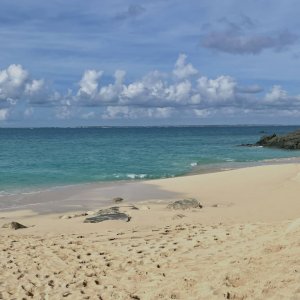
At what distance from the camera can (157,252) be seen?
10305 millimetres

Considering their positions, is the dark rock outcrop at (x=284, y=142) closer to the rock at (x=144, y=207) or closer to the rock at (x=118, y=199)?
the rock at (x=118, y=199)

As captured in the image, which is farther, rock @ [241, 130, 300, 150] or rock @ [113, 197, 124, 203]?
rock @ [241, 130, 300, 150]

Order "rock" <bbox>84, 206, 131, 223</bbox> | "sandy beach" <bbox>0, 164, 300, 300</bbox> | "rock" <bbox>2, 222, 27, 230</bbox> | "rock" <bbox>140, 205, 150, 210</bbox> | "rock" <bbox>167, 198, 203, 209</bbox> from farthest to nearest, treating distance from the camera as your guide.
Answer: "rock" <bbox>140, 205, 150, 210</bbox> → "rock" <bbox>167, 198, 203, 209</bbox> → "rock" <bbox>84, 206, 131, 223</bbox> → "rock" <bbox>2, 222, 27, 230</bbox> → "sandy beach" <bbox>0, 164, 300, 300</bbox>

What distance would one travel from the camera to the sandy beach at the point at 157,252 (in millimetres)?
7578

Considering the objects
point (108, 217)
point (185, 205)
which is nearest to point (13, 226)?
point (108, 217)

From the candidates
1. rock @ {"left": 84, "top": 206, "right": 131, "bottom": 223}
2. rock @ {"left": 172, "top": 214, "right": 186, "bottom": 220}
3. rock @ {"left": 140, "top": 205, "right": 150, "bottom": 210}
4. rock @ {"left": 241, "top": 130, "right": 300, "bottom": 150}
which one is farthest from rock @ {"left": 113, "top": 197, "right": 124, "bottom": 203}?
rock @ {"left": 241, "top": 130, "right": 300, "bottom": 150}

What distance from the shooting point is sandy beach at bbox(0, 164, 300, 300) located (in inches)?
298

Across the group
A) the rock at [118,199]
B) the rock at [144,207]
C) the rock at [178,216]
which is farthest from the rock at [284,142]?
the rock at [178,216]

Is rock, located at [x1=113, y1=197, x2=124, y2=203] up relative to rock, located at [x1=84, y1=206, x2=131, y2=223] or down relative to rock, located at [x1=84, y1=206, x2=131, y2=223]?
down

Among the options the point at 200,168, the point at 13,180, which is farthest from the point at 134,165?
the point at 13,180

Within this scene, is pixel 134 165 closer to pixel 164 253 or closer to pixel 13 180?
pixel 13 180

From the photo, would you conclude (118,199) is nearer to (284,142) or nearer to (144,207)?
(144,207)

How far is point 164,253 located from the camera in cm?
1012

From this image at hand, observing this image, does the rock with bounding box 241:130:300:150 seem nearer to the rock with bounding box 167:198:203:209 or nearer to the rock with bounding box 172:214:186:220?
the rock with bounding box 167:198:203:209
